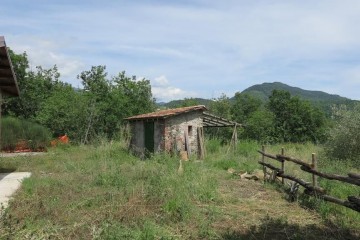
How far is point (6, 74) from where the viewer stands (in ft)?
44.6

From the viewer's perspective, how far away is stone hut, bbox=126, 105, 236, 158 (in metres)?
20.2

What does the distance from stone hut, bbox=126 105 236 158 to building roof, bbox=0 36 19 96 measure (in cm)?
727

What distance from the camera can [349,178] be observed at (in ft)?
25.5

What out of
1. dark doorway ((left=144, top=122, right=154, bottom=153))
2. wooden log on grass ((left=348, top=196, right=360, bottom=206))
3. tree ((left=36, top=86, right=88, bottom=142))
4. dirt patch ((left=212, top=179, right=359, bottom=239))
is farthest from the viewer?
tree ((left=36, top=86, right=88, bottom=142))

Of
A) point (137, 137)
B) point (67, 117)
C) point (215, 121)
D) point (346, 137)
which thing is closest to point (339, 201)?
point (346, 137)

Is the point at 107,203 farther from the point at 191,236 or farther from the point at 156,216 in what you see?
the point at 191,236

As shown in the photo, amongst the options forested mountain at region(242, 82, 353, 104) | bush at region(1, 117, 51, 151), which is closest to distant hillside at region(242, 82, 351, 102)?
forested mountain at region(242, 82, 353, 104)

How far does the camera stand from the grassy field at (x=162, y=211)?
6.90m

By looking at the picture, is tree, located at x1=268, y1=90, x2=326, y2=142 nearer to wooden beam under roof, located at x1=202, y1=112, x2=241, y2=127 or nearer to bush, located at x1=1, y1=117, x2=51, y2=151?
wooden beam under roof, located at x1=202, y1=112, x2=241, y2=127

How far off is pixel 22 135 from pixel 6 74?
40.5 feet

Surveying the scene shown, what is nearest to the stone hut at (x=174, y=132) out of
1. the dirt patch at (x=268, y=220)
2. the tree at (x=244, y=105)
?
the dirt patch at (x=268, y=220)

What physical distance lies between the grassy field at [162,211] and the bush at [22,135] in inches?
557

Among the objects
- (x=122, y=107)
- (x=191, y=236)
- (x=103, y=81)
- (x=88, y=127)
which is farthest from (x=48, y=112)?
(x=191, y=236)

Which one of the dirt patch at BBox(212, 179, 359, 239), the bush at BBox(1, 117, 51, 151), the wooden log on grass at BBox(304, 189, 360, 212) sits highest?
the bush at BBox(1, 117, 51, 151)
